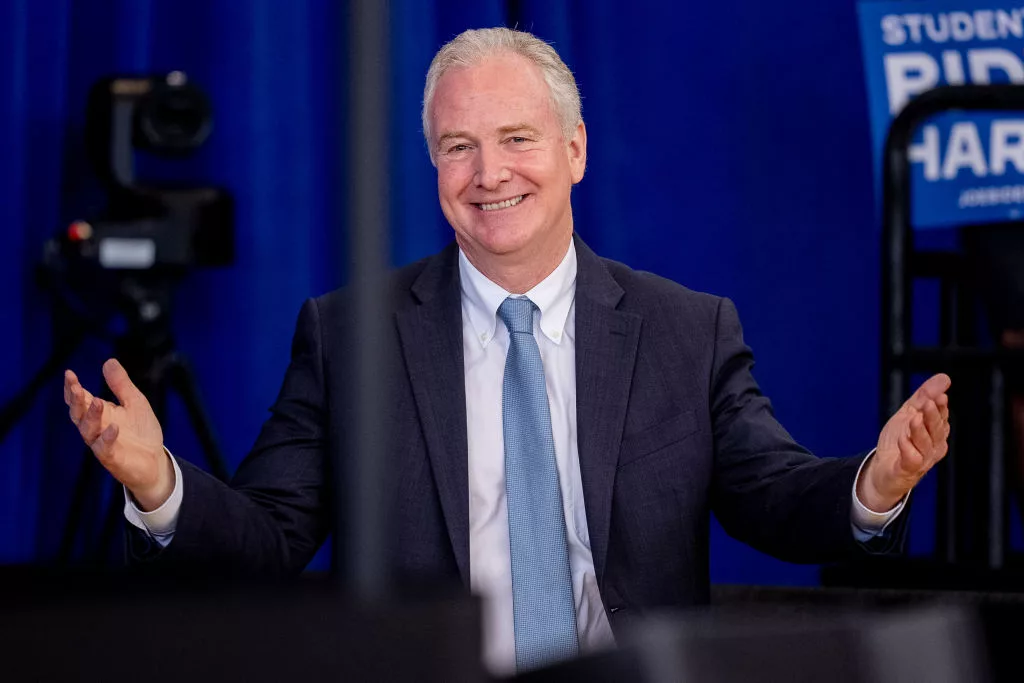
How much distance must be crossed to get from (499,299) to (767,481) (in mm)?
374

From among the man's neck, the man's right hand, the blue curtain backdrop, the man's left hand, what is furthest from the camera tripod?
the man's left hand

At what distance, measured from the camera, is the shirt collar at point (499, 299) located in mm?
1497

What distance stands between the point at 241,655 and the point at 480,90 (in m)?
1.23

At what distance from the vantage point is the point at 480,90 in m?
1.52

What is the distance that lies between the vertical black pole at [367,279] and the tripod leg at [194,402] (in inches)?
79.3

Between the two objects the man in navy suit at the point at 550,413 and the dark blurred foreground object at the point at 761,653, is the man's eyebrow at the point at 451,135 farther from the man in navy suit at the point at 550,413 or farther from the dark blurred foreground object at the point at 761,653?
the dark blurred foreground object at the point at 761,653

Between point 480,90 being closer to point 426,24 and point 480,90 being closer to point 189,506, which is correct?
point 189,506

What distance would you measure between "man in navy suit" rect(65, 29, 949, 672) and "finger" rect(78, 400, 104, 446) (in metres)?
0.29

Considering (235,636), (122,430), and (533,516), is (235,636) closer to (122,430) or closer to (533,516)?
(122,430)

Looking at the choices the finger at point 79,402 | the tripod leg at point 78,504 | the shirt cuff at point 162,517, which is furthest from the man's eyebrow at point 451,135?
the tripod leg at point 78,504

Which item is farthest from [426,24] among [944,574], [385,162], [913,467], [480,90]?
[385,162]

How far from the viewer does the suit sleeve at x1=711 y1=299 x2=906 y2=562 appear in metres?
1.23

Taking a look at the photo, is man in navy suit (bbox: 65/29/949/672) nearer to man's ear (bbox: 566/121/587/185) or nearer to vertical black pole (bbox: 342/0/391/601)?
man's ear (bbox: 566/121/587/185)

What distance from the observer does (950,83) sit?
211 centimetres
